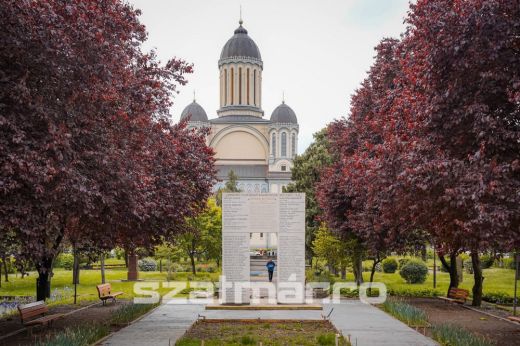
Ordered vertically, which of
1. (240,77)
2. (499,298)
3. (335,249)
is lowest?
(499,298)

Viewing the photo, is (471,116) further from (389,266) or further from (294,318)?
(389,266)

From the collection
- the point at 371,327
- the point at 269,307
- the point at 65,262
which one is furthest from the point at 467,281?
the point at 65,262

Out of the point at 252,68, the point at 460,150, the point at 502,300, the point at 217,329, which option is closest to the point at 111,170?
the point at 217,329

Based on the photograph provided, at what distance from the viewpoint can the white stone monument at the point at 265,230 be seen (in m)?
18.3

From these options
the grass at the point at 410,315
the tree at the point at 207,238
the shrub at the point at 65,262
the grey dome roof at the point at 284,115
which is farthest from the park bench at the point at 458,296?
the grey dome roof at the point at 284,115

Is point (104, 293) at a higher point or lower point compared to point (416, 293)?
higher

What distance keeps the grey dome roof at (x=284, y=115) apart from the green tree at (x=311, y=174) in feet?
137

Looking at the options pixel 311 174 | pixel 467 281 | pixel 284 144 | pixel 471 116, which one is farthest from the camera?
pixel 284 144

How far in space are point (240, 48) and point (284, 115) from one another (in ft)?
33.4

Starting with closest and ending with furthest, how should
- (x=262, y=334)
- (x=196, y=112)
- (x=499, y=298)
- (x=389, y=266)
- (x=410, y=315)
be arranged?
(x=262, y=334), (x=410, y=315), (x=499, y=298), (x=389, y=266), (x=196, y=112)

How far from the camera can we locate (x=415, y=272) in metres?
30.8

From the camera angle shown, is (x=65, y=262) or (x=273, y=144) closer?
(x=65, y=262)

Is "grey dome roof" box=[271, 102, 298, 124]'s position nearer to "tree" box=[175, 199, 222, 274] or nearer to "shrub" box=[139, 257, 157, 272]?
"shrub" box=[139, 257, 157, 272]

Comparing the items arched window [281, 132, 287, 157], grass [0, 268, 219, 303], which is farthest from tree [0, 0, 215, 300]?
arched window [281, 132, 287, 157]
